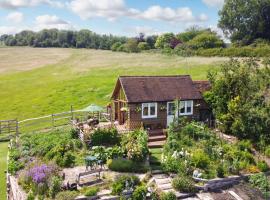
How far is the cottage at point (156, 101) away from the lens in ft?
82.4

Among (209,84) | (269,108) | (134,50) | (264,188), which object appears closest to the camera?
(264,188)

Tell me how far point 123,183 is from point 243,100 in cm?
1090

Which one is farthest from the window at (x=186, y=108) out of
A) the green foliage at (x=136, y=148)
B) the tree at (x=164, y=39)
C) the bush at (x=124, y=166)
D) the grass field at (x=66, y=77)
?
the tree at (x=164, y=39)

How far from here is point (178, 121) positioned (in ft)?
80.7

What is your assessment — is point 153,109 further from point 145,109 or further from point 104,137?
point 104,137

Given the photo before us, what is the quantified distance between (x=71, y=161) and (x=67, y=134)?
4.82 metres

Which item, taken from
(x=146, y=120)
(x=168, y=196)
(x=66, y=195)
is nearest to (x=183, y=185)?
(x=168, y=196)

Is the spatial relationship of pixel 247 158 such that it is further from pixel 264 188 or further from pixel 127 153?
pixel 127 153

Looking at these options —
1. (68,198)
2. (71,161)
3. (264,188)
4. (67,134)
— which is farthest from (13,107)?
(264,188)

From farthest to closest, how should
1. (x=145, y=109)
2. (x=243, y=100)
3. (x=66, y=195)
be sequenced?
(x=145, y=109) < (x=243, y=100) < (x=66, y=195)

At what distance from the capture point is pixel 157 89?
85.7 ft

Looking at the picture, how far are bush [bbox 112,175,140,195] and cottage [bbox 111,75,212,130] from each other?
26.2ft

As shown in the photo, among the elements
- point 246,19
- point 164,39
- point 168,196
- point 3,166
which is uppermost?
point 246,19

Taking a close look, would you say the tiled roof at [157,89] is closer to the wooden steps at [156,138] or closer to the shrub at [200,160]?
the wooden steps at [156,138]
